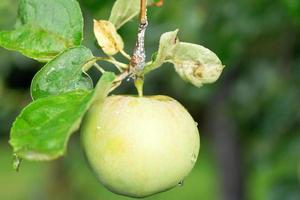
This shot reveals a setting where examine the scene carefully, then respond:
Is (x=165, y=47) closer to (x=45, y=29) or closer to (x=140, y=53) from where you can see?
(x=140, y=53)

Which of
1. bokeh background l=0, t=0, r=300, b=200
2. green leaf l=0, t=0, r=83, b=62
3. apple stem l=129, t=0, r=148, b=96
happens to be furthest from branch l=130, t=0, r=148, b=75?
bokeh background l=0, t=0, r=300, b=200

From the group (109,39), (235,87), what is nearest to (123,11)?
(109,39)

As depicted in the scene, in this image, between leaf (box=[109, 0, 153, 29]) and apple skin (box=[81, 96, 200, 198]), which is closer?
apple skin (box=[81, 96, 200, 198])

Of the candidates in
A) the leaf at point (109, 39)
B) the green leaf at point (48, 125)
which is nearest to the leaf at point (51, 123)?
the green leaf at point (48, 125)

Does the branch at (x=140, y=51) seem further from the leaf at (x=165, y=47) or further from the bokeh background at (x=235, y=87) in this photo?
the bokeh background at (x=235, y=87)

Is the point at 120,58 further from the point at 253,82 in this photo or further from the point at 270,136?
the point at 253,82

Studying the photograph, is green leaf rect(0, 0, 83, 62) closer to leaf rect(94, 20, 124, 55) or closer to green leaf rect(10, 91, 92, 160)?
leaf rect(94, 20, 124, 55)
